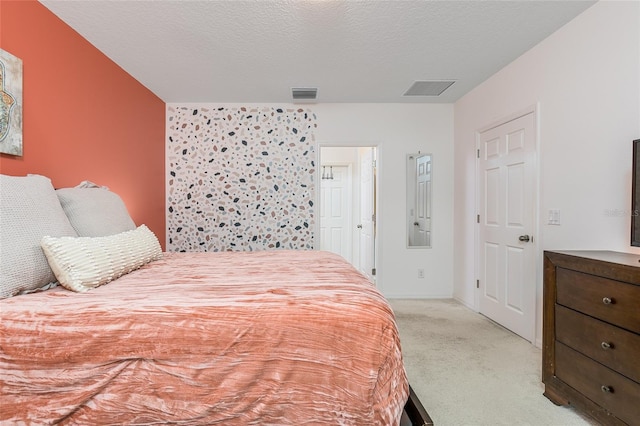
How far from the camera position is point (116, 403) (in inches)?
41.1

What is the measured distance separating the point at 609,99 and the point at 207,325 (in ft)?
8.90

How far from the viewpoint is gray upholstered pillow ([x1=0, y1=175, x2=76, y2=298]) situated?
1.27 m

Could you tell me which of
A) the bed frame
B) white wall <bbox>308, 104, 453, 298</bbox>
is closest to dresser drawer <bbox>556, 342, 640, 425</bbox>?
the bed frame

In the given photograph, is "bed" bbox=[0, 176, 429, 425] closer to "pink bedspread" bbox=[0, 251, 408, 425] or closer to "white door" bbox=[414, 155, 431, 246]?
"pink bedspread" bbox=[0, 251, 408, 425]

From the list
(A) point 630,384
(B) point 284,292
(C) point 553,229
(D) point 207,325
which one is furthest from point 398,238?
(D) point 207,325

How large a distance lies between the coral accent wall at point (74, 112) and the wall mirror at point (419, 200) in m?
3.21

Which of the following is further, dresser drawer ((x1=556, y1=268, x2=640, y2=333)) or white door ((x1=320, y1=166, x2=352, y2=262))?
white door ((x1=320, y1=166, x2=352, y2=262))

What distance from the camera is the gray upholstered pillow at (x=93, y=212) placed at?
1786 millimetres

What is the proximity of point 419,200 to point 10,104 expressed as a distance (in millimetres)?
3940

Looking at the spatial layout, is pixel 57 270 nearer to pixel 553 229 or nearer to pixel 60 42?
pixel 60 42

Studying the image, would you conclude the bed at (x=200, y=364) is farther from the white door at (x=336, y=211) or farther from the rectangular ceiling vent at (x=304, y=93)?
the white door at (x=336, y=211)

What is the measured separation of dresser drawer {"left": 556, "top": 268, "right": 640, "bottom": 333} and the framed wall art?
3.24 metres

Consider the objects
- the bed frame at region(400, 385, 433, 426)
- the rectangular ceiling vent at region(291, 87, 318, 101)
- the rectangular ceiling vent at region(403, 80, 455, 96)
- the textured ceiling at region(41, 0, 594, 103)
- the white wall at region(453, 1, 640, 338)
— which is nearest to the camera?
the bed frame at region(400, 385, 433, 426)

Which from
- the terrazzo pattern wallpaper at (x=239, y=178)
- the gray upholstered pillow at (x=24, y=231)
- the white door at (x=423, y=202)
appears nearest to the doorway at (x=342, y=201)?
the white door at (x=423, y=202)
